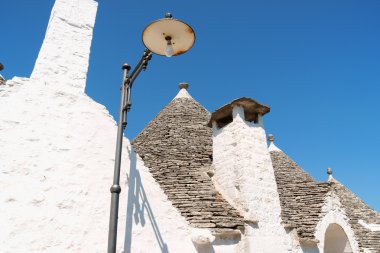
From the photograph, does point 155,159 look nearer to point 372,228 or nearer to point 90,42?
point 90,42

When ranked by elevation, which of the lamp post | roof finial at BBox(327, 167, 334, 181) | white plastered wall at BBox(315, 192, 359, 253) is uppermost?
roof finial at BBox(327, 167, 334, 181)

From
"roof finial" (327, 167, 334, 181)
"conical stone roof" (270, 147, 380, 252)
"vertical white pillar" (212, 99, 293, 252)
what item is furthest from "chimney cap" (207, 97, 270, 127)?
"roof finial" (327, 167, 334, 181)

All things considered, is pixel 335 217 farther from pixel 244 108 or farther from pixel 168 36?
pixel 168 36

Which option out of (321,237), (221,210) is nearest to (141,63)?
(221,210)

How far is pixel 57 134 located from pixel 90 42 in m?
2.23

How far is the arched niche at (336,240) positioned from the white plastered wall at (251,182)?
142 inches

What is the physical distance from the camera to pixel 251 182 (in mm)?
6855

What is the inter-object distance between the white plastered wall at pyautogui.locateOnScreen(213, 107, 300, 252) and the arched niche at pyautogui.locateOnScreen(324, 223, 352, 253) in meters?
3.60

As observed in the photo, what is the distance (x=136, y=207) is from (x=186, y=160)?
12.8 feet

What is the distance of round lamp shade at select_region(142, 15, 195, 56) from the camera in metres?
3.95

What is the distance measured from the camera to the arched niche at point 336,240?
377 inches

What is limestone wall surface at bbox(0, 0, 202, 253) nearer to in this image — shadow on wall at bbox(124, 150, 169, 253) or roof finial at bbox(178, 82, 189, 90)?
shadow on wall at bbox(124, 150, 169, 253)

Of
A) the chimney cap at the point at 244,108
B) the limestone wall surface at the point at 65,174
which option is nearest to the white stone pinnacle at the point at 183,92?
the chimney cap at the point at 244,108

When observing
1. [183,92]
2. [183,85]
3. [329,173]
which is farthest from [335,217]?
[329,173]
